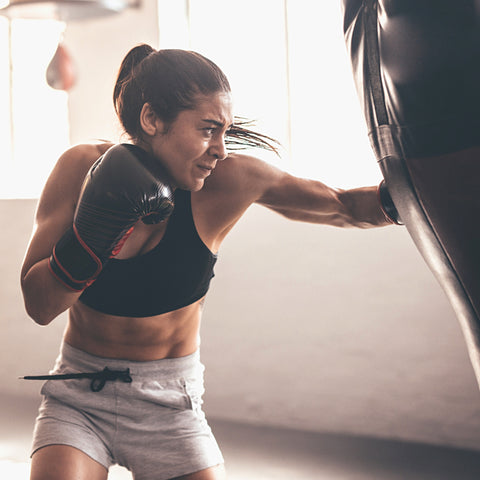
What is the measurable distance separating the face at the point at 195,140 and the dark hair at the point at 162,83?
20 millimetres

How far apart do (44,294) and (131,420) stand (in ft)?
1.34

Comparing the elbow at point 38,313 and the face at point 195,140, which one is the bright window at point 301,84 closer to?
the face at point 195,140

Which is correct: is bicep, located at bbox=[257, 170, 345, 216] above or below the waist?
above

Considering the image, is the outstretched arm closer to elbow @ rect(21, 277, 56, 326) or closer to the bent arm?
the bent arm

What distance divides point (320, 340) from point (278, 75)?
136 centimetres

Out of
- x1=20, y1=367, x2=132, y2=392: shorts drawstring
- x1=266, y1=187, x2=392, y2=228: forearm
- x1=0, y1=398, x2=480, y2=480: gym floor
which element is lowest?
x1=0, y1=398, x2=480, y2=480: gym floor

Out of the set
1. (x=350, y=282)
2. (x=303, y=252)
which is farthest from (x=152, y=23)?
(x=350, y=282)

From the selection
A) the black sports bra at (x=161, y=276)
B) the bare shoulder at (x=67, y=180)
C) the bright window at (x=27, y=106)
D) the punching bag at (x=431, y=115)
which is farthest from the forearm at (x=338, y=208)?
the bright window at (x=27, y=106)

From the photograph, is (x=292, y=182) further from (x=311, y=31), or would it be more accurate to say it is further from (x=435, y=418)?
(x=311, y=31)

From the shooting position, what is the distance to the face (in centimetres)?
131

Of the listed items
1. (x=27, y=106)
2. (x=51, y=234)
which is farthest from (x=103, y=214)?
(x=27, y=106)

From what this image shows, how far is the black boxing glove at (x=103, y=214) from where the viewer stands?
47.9 inches

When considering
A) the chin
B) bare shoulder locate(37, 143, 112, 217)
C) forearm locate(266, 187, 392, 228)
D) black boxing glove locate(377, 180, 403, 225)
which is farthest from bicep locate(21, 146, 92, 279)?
black boxing glove locate(377, 180, 403, 225)

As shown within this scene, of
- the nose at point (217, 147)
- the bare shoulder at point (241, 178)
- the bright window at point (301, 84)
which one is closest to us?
the nose at point (217, 147)
